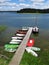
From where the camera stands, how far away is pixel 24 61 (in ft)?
58.7

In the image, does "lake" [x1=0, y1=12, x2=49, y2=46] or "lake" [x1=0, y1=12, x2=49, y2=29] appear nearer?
"lake" [x1=0, y1=12, x2=49, y2=46]

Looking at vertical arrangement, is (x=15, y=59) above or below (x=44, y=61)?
above

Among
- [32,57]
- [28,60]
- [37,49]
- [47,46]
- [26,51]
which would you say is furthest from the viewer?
[47,46]

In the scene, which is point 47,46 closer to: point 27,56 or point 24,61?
point 27,56

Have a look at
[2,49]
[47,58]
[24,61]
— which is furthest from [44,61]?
[2,49]

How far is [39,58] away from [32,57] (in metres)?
0.90

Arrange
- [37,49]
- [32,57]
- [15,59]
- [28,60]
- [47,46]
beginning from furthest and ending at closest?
[47,46] < [37,49] < [32,57] < [28,60] < [15,59]

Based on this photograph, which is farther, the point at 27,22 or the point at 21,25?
the point at 27,22

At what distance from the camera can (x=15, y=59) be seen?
17.1 m

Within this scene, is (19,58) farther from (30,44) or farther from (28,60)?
(30,44)

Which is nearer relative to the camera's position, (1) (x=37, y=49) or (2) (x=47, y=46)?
(1) (x=37, y=49)

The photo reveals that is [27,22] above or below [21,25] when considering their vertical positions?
below

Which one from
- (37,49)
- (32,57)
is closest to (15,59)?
(32,57)

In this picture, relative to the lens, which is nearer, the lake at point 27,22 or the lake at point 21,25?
the lake at point 21,25
